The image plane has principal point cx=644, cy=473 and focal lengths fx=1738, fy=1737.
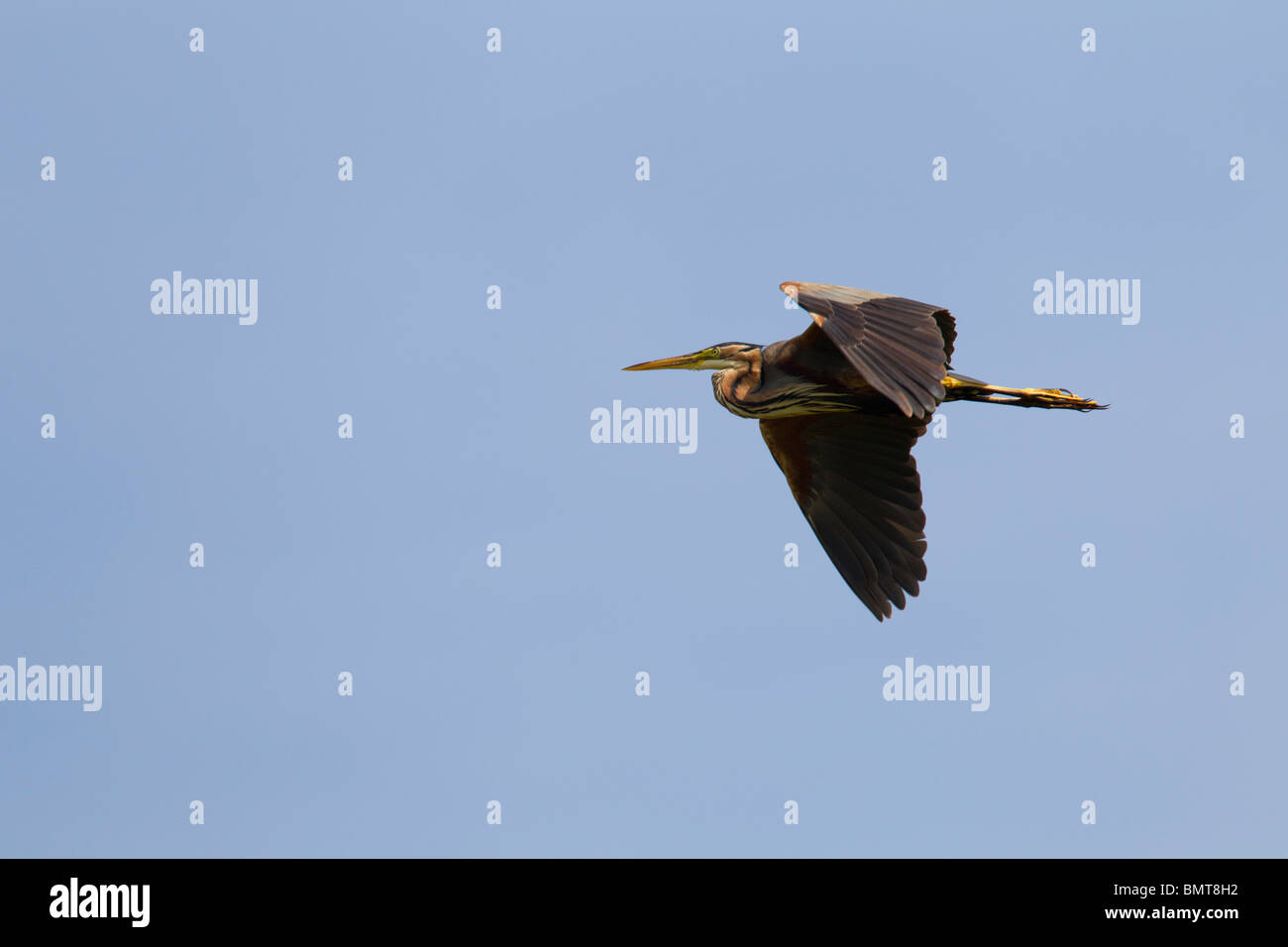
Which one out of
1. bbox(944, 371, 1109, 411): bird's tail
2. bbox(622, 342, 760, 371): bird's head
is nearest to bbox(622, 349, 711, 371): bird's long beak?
bbox(622, 342, 760, 371): bird's head

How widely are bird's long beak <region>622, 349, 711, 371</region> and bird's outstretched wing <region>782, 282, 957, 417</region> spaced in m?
1.57

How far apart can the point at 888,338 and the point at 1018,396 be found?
2.32 meters

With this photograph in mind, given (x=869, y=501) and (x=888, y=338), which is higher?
(x=888, y=338)

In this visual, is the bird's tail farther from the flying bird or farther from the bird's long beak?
the bird's long beak

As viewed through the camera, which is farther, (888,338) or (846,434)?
(846,434)

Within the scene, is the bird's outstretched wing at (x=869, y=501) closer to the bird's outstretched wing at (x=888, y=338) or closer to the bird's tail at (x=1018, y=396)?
the bird's tail at (x=1018, y=396)

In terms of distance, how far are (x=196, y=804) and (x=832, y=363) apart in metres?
7.82

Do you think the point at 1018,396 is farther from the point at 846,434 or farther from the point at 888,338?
the point at 888,338

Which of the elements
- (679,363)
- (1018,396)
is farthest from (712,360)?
(1018,396)

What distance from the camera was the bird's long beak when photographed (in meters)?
12.1

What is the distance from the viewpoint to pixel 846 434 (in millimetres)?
11977

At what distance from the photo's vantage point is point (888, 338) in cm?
977

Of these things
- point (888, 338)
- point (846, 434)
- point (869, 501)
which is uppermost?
point (888, 338)

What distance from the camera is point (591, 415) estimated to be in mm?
16031
